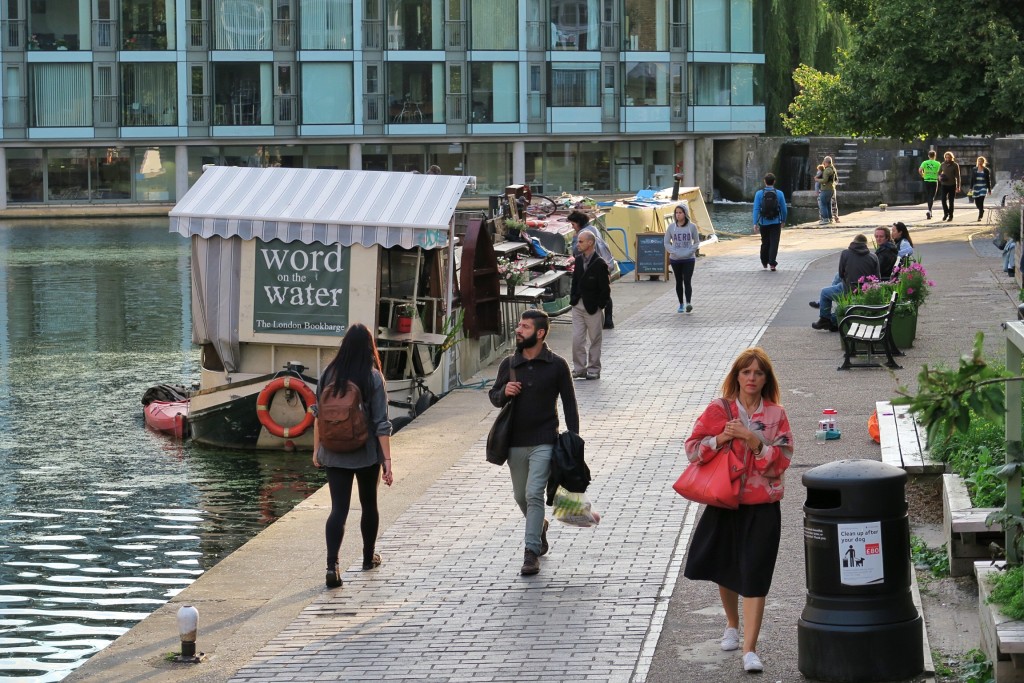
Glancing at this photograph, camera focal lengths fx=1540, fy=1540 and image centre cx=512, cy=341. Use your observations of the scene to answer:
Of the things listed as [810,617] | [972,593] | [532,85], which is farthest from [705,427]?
[532,85]

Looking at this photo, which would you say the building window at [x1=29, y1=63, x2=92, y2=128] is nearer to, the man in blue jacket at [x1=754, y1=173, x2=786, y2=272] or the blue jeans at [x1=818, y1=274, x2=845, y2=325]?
the man in blue jacket at [x1=754, y1=173, x2=786, y2=272]

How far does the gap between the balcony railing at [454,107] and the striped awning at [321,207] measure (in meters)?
46.7

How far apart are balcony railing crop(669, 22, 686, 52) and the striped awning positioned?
166 ft

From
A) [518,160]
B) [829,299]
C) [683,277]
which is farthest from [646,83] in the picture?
[829,299]

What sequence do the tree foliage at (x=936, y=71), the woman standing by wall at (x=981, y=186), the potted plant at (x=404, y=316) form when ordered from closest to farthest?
the potted plant at (x=404, y=316) < the tree foliage at (x=936, y=71) < the woman standing by wall at (x=981, y=186)

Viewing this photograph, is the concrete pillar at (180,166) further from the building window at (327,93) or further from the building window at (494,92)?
the building window at (494,92)

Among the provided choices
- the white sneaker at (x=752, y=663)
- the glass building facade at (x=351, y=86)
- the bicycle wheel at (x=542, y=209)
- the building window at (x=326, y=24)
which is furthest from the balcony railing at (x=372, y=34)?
the white sneaker at (x=752, y=663)

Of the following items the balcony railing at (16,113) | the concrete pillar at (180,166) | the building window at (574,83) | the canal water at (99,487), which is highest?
the building window at (574,83)

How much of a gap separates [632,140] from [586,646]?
61.5m

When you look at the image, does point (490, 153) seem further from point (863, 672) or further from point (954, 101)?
point (863, 672)

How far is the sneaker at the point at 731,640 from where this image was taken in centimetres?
784

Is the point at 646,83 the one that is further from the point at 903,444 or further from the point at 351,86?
the point at 903,444

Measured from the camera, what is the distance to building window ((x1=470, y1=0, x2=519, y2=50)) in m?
64.5

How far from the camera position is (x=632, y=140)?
225 feet
